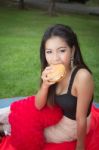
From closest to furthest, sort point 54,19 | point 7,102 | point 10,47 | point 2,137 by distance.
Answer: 1. point 2,137
2. point 7,102
3. point 10,47
4. point 54,19

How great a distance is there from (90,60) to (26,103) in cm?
402

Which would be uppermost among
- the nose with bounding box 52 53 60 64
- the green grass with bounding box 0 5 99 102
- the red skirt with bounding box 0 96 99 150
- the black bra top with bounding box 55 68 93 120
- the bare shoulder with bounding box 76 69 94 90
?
the nose with bounding box 52 53 60 64

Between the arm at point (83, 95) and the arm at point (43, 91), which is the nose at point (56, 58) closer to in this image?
the arm at point (43, 91)

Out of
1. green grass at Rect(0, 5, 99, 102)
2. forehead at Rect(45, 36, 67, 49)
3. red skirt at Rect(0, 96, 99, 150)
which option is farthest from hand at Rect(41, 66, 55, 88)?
green grass at Rect(0, 5, 99, 102)

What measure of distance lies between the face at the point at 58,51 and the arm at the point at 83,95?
124 millimetres

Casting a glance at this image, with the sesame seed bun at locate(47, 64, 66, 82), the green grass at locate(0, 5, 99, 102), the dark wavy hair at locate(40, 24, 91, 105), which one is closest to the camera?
the sesame seed bun at locate(47, 64, 66, 82)

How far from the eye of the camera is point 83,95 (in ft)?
7.48

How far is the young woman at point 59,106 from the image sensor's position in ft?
7.59

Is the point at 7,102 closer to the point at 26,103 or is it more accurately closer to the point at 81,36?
the point at 26,103

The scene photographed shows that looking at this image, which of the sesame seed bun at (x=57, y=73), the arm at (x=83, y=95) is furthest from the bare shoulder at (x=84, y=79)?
the sesame seed bun at (x=57, y=73)

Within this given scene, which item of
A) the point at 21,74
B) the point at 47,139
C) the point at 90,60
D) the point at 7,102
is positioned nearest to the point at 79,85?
the point at 47,139

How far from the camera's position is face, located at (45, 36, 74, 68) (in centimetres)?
232

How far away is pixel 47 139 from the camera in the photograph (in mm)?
2598

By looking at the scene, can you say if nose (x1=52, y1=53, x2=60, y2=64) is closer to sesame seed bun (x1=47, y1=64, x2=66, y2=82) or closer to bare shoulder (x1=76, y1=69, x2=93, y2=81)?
sesame seed bun (x1=47, y1=64, x2=66, y2=82)
